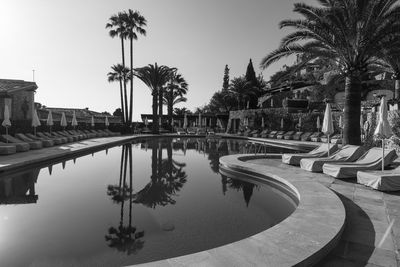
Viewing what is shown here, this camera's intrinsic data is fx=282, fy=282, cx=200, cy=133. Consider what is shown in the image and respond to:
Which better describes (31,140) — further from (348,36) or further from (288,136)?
(288,136)

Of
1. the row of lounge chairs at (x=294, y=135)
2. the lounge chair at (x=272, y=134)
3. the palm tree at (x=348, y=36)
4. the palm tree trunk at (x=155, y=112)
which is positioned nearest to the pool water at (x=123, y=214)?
the palm tree at (x=348, y=36)

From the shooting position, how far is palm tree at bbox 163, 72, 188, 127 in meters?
42.9

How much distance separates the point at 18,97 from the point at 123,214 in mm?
25319

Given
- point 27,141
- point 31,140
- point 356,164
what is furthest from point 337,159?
point 31,140

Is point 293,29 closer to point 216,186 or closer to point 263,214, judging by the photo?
point 216,186

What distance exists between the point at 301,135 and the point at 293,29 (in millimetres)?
14595

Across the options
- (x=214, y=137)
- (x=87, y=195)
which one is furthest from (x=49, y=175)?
(x=214, y=137)

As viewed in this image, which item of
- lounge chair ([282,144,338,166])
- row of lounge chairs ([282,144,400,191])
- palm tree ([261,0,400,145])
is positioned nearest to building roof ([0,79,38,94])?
palm tree ([261,0,400,145])

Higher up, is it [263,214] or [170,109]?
[170,109]

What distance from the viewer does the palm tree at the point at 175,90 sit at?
42938 mm

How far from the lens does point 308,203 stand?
18.4 feet

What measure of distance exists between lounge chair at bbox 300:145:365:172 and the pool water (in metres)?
2.11

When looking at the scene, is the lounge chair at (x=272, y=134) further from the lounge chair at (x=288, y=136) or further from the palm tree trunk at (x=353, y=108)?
the palm tree trunk at (x=353, y=108)

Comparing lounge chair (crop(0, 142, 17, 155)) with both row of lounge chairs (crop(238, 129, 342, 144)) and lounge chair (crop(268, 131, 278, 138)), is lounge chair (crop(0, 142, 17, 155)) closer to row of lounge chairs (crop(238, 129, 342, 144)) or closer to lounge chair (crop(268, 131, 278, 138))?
row of lounge chairs (crop(238, 129, 342, 144))
